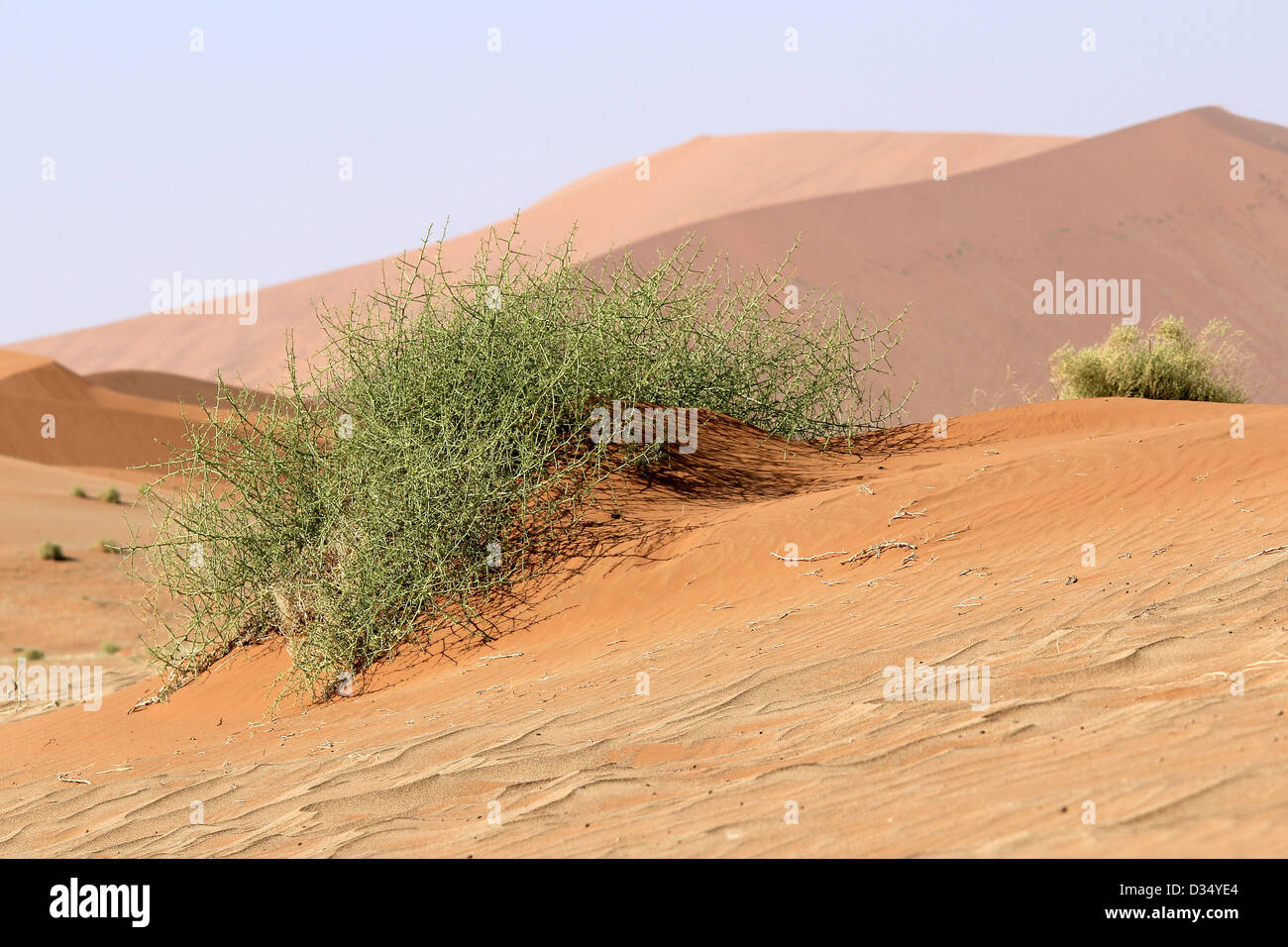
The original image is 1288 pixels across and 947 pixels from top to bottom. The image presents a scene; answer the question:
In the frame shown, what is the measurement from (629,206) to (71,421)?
4724 centimetres

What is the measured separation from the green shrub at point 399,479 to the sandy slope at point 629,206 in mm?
52975

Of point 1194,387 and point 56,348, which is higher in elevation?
point 56,348

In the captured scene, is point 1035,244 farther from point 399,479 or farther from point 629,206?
point 629,206

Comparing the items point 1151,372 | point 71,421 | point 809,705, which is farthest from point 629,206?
point 809,705

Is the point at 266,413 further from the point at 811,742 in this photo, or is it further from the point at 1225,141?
the point at 1225,141

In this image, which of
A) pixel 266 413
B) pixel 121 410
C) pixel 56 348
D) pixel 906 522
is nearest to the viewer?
pixel 906 522

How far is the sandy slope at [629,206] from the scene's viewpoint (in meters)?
67.4

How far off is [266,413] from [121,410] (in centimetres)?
3411

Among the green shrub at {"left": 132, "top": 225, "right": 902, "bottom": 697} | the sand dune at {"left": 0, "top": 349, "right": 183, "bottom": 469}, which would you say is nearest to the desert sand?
the sand dune at {"left": 0, "top": 349, "right": 183, "bottom": 469}

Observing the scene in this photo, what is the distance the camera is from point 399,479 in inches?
319
